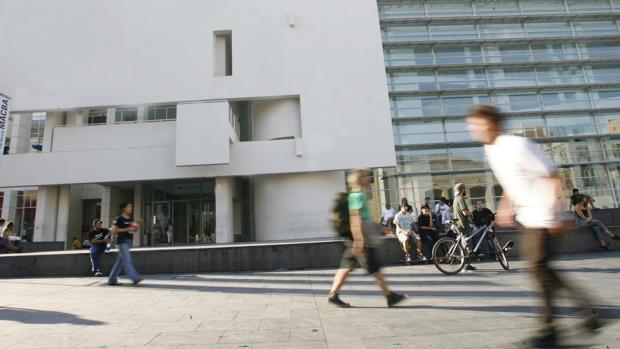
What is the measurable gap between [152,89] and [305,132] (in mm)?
8606

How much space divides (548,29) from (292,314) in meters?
36.5

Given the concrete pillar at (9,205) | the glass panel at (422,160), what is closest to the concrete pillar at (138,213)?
the concrete pillar at (9,205)

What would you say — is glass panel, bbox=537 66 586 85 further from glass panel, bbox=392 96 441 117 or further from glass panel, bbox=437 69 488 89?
glass panel, bbox=392 96 441 117

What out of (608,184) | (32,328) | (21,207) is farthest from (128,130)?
(608,184)

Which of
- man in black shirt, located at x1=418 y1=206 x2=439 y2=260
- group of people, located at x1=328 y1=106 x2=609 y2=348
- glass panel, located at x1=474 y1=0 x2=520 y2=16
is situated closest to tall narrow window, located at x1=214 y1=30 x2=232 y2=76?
man in black shirt, located at x1=418 y1=206 x2=439 y2=260

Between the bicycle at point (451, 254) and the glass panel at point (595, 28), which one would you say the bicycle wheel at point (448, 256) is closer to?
the bicycle at point (451, 254)

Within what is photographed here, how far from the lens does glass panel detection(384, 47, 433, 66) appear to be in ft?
Answer: 94.3

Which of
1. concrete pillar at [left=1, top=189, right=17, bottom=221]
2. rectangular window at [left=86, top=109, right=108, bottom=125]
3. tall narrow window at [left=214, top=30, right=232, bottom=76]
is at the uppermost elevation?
tall narrow window at [left=214, top=30, right=232, bottom=76]

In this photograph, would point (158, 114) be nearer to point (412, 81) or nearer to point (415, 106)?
point (415, 106)

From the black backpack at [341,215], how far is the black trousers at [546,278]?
8.36 ft

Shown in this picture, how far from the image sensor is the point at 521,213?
2.84 metres

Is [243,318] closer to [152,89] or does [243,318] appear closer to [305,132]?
[305,132]

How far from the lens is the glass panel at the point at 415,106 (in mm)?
27922

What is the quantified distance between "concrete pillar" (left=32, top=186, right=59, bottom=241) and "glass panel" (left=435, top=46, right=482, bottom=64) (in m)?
28.5
